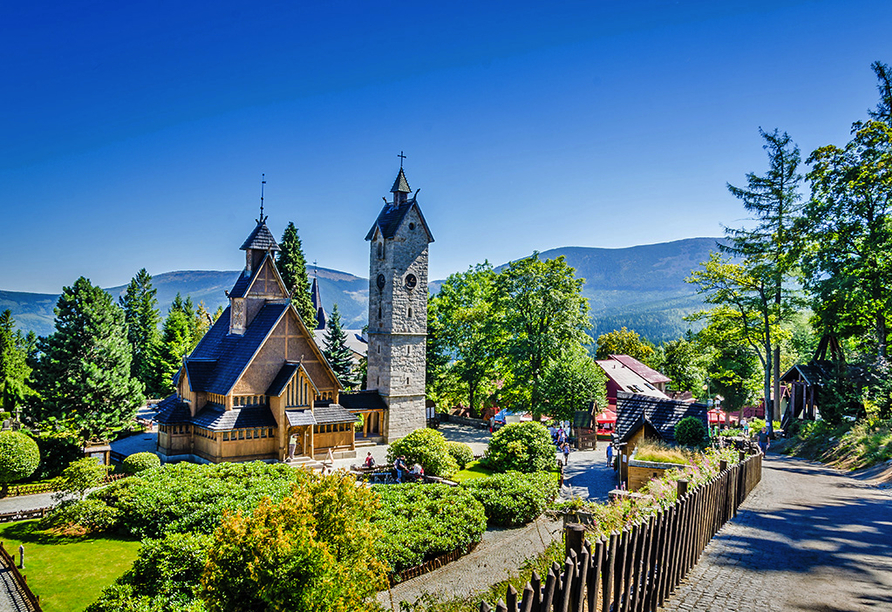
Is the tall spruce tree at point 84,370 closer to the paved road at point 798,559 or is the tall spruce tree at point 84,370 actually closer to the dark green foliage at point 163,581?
the dark green foliage at point 163,581

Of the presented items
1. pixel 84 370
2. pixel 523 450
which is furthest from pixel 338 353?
pixel 523 450

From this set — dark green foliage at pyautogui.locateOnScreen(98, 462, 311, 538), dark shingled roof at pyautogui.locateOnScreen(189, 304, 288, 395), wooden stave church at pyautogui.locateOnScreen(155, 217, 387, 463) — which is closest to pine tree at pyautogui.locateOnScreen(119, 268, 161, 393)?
dark shingled roof at pyautogui.locateOnScreen(189, 304, 288, 395)

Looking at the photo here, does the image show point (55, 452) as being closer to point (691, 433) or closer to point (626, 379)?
point (691, 433)

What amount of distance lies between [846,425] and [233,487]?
28367mm

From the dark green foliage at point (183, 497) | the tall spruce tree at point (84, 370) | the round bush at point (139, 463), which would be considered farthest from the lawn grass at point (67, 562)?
the tall spruce tree at point (84, 370)

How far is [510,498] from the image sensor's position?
18422mm

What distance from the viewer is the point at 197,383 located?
29125 millimetres

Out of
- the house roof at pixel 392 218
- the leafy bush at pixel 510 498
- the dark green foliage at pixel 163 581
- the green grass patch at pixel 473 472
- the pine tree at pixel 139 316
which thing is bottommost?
the green grass patch at pixel 473 472

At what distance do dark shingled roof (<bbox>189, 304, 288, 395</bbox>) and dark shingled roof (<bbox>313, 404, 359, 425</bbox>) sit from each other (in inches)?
185

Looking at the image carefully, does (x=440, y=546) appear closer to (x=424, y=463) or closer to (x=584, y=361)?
(x=424, y=463)

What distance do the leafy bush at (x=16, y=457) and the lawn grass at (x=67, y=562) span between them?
157 inches

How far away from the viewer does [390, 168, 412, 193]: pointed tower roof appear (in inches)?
1448

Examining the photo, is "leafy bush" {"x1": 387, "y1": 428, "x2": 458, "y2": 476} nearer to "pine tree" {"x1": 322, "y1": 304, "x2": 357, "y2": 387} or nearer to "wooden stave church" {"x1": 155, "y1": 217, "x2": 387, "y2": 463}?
"wooden stave church" {"x1": 155, "y1": 217, "x2": 387, "y2": 463}

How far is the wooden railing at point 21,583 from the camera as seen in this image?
39.4 feet
